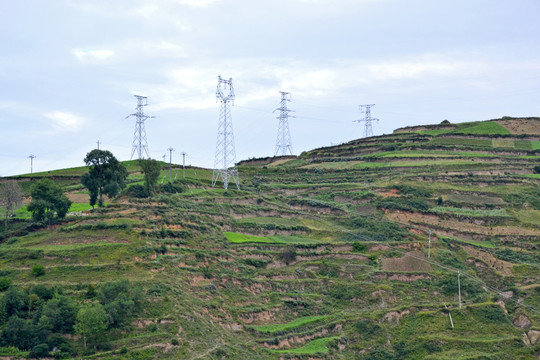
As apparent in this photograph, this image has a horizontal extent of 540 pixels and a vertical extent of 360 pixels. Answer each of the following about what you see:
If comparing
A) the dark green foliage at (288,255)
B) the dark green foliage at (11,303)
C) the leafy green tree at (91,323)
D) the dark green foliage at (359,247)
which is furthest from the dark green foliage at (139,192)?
the leafy green tree at (91,323)

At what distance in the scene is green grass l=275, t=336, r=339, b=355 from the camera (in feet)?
193

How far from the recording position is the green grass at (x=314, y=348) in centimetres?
5888

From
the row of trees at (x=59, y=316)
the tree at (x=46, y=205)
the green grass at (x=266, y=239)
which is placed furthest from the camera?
the green grass at (x=266, y=239)

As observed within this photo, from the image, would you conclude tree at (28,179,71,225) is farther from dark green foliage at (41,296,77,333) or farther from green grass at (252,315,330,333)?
green grass at (252,315,330,333)

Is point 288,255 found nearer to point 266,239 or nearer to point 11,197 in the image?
point 266,239

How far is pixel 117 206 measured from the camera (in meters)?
76.2

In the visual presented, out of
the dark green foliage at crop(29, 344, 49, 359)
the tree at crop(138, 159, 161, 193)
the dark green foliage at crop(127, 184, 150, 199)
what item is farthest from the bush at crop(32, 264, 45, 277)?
the tree at crop(138, 159, 161, 193)

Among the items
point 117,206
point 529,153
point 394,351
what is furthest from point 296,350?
point 529,153

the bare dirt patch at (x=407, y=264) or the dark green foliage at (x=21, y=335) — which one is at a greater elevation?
the bare dirt patch at (x=407, y=264)

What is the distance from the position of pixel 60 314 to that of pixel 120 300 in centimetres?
464

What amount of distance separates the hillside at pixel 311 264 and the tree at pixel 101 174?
2.45 metres

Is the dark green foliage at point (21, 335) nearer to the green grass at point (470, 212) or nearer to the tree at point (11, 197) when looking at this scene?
the tree at point (11, 197)

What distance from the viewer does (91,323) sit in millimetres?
52844

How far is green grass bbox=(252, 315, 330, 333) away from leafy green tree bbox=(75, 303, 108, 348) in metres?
14.1
